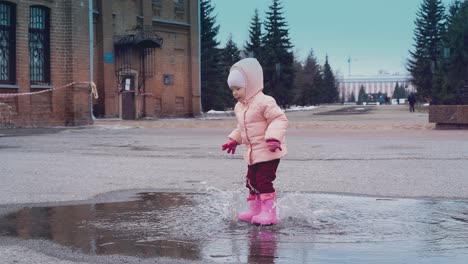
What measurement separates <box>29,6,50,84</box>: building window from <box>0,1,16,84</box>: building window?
968 mm

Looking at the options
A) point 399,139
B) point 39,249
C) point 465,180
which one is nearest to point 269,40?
point 399,139

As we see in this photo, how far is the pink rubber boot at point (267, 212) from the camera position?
611 centimetres

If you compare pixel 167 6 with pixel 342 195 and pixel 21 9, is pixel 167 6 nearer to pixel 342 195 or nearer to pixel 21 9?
pixel 21 9

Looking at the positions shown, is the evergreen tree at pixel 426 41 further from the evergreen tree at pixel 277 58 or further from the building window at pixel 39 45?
the building window at pixel 39 45

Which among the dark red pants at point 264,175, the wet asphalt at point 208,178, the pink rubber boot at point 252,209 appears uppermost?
the dark red pants at point 264,175

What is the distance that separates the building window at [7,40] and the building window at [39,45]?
38.1 inches

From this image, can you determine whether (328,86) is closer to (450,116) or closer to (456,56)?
(456,56)

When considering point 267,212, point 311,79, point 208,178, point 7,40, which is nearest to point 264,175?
point 267,212

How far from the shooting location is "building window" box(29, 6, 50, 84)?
27.4 m

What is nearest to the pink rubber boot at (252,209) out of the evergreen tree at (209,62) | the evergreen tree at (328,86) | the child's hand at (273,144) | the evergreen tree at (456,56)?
the child's hand at (273,144)

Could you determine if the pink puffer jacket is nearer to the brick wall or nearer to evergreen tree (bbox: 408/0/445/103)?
the brick wall

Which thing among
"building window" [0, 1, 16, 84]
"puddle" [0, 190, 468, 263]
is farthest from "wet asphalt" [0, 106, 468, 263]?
"building window" [0, 1, 16, 84]

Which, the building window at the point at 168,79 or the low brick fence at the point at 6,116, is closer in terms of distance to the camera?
the low brick fence at the point at 6,116

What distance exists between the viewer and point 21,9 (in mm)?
26516
